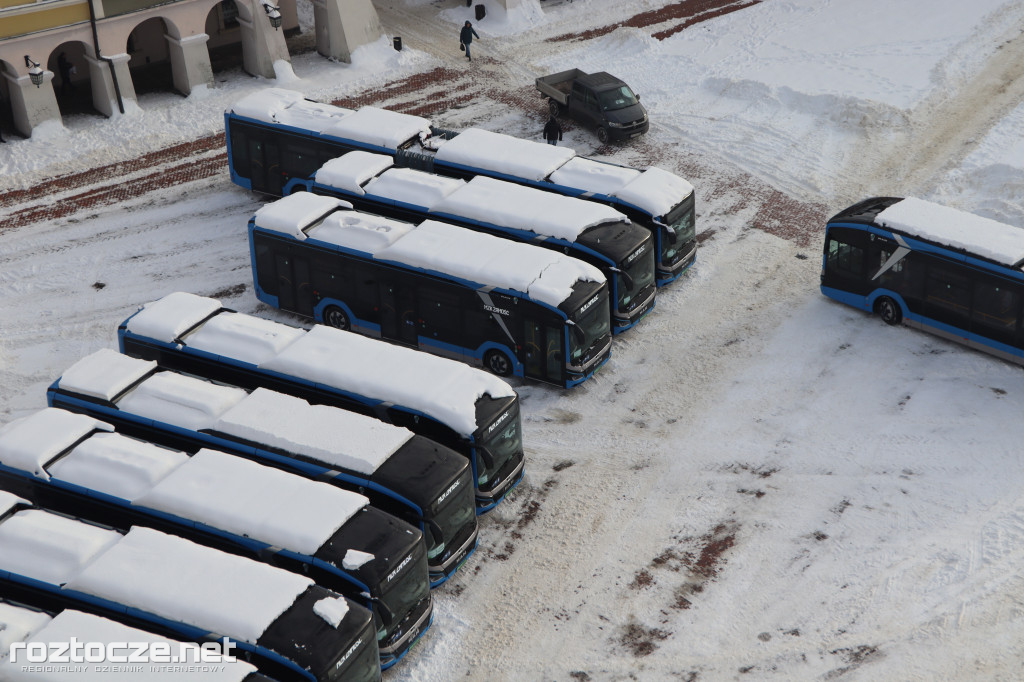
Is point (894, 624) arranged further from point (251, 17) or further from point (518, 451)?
point (251, 17)

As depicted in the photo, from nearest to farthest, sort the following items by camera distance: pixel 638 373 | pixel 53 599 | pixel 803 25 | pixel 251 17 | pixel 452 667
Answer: pixel 53 599, pixel 452 667, pixel 638 373, pixel 251 17, pixel 803 25

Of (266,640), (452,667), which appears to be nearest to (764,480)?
(452,667)

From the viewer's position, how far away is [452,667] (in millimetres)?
19047

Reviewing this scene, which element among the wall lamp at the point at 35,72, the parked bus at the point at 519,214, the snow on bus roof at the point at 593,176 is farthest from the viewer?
the wall lamp at the point at 35,72

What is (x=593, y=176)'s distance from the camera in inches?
1155

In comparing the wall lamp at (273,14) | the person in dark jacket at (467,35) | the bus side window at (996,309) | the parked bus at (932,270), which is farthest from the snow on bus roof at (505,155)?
the wall lamp at (273,14)

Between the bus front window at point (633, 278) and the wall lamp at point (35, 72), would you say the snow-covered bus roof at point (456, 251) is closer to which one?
the bus front window at point (633, 278)

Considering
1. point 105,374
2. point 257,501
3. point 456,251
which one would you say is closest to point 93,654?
point 257,501

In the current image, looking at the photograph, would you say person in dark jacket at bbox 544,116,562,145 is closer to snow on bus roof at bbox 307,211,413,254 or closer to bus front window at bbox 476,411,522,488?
snow on bus roof at bbox 307,211,413,254

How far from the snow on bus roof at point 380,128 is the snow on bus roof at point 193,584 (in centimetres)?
1582

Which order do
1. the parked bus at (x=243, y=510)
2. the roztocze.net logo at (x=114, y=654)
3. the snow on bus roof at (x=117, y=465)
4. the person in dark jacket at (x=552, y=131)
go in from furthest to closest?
the person in dark jacket at (x=552, y=131), the snow on bus roof at (x=117, y=465), the parked bus at (x=243, y=510), the roztocze.net logo at (x=114, y=654)

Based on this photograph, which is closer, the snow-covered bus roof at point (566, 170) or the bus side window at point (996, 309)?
the bus side window at point (996, 309)

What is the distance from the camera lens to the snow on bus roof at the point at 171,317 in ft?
78.1

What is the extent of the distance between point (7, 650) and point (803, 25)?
3606 cm
